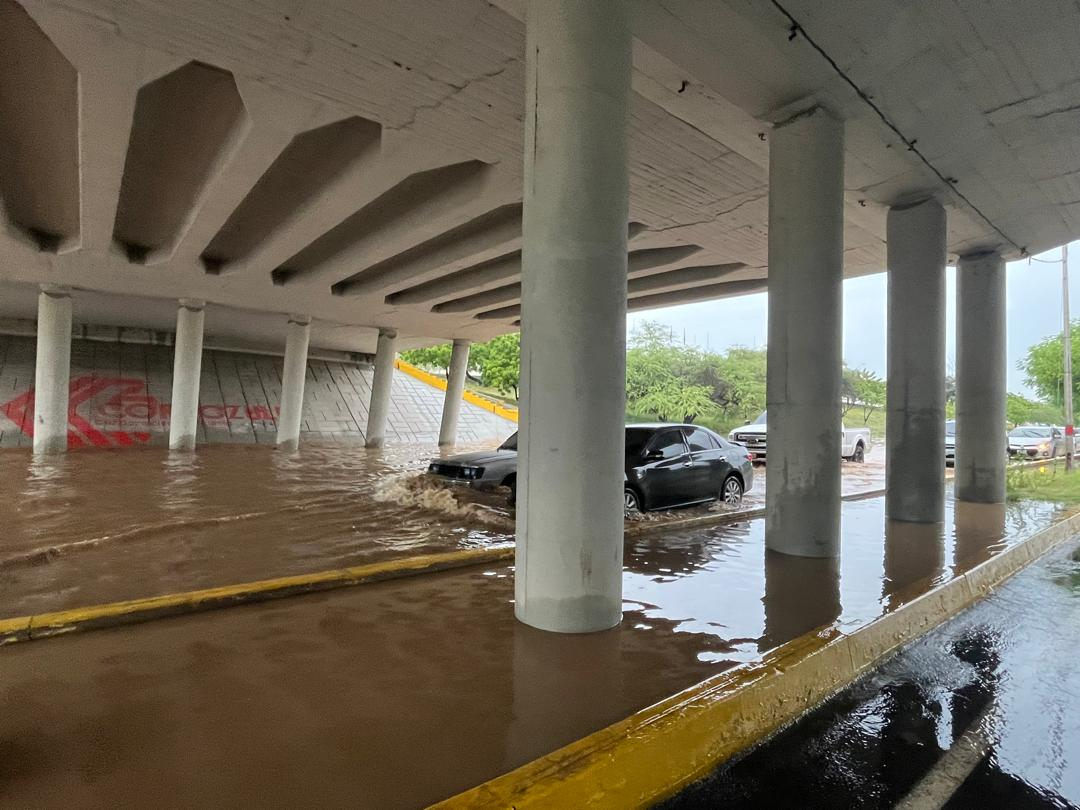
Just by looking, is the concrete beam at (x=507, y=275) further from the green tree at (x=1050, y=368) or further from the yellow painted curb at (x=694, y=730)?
the green tree at (x=1050, y=368)

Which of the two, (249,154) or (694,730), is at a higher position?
(249,154)

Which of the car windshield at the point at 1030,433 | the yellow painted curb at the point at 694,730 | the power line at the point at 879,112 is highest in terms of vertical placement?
the power line at the point at 879,112

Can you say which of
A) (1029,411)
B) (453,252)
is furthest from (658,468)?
(1029,411)

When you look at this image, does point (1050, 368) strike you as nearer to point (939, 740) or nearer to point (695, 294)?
point (695, 294)

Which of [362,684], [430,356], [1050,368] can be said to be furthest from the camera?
[430,356]

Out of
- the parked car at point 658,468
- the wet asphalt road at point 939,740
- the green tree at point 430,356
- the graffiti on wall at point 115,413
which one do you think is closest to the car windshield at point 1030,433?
the parked car at point 658,468

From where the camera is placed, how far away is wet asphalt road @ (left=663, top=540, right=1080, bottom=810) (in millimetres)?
2654

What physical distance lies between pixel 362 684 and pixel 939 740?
2.94m

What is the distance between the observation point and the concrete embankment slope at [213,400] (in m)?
22.0

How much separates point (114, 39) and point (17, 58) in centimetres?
244

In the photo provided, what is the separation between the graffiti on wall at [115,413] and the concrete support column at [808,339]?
2240 cm

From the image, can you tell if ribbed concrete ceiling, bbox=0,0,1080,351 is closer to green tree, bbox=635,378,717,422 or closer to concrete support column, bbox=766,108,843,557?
concrete support column, bbox=766,108,843,557

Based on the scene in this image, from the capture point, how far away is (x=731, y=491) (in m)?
10.6

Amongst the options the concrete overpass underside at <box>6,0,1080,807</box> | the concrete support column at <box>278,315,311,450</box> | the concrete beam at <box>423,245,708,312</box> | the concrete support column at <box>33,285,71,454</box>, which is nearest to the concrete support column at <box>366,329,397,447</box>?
the concrete support column at <box>278,315,311,450</box>
